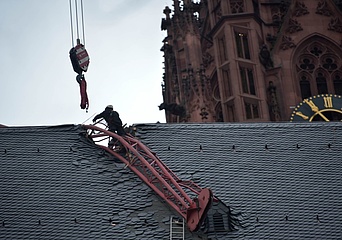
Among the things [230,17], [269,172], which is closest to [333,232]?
[269,172]

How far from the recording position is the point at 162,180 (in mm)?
34062

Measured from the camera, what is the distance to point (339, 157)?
36.9 meters

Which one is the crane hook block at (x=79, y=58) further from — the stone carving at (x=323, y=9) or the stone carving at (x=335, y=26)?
the stone carving at (x=323, y=9)

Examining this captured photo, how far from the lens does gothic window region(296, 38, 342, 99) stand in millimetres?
55688

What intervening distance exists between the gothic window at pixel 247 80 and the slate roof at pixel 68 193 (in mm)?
16571

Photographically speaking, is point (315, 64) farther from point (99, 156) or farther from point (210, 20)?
point (99, 156)

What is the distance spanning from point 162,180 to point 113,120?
11.0 feet

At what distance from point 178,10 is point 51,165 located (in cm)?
2289

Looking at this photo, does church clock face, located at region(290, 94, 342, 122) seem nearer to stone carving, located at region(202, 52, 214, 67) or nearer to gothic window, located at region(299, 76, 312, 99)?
gothic window, located at region(299, 76, 312, 99)

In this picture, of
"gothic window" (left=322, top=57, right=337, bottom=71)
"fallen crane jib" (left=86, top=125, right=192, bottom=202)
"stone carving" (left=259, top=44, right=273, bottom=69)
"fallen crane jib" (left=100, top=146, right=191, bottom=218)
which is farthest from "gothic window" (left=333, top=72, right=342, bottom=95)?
"fallen crane jib" (left=100, top=146, right=191, bottom=218)

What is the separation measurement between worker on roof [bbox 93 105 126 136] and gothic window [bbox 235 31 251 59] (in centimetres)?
1736

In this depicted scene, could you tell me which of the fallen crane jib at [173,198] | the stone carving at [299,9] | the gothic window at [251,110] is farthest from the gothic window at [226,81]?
the fallen crane jib at [173,198]

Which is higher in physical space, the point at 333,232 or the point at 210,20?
the point at 210,20

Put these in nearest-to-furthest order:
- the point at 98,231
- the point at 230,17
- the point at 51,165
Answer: the point at 98,231, the point at 51,165, the point at 230,17
